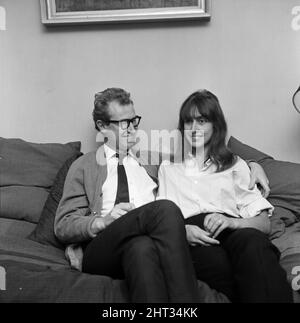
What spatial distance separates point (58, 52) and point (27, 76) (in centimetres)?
20

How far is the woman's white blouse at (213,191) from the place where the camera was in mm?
1851

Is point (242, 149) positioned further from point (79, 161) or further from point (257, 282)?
point (257, 282)

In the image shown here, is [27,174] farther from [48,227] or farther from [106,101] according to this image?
[106,101]

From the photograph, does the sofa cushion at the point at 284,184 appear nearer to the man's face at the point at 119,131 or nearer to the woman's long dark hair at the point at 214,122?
the woman's long dark hair at the point at 214,122

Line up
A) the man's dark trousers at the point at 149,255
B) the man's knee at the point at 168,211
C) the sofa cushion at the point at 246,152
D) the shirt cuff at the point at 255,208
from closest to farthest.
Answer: the man's dark trousers at the point at 149,255 → the man's knee at the point at 168,211 → the shirt cuff at the point at 255,208 → the sofa cushion at the point at 246,152

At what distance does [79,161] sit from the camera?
1977mm

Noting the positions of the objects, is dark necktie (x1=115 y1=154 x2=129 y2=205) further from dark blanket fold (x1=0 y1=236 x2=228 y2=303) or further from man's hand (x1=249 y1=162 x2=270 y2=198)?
man's hand (x1=249 y1=162 x2=270 y2=198)

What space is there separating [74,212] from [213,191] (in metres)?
0.53

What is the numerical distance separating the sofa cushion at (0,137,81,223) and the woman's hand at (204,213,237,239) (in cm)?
73

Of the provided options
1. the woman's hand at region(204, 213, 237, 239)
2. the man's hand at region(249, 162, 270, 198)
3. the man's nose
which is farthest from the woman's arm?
the man's nose

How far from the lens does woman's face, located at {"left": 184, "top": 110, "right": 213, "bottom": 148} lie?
1.97m

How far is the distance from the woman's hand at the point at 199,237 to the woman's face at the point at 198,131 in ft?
1.33

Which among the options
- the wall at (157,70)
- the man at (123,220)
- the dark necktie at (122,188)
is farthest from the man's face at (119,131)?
the wall at (157,70)
